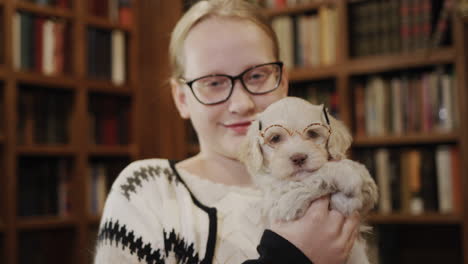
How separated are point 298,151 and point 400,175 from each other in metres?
1.93

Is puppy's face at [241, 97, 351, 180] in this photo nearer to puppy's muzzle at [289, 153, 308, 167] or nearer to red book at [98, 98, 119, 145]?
puppy's muzzle at [289, 153, 308, 167]

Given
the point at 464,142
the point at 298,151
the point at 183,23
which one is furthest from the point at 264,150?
the point at 464,142

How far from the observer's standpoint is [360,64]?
2572 millimetres

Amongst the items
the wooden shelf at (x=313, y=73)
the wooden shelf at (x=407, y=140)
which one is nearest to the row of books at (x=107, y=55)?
the wooden shelf at (x=313, y=73)

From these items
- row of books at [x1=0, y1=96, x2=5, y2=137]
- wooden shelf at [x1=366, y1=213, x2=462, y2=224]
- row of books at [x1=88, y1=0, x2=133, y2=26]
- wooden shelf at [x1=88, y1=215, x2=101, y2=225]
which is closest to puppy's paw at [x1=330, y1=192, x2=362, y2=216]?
wooden shelf at [x1=366, y1=213, x2=462, y2=224]

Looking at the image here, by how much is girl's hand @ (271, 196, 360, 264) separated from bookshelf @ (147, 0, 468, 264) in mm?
1699

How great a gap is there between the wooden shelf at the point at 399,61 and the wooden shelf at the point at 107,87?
54.7 inches

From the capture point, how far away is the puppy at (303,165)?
775 mm

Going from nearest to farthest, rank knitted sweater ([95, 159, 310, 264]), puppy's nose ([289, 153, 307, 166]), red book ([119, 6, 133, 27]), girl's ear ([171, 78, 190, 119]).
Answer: puppy's nose ([289, 153, 307, 166]), knitted sweater ([95, 159, 310, 264]), girl's ear ([171, 78, 190, 119]), red book ([119, 6, 133, 27])

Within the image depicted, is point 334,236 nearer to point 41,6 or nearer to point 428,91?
point 428,91

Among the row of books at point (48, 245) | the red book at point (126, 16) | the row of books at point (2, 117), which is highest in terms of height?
the red book at point (126, 16)

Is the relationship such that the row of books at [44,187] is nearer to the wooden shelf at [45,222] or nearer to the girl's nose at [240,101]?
the wooden shelf at [45,222]

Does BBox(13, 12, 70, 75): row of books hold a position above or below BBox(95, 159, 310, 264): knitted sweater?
above

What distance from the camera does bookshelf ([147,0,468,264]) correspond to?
90.9 inches
